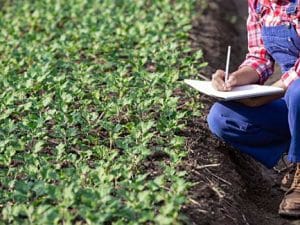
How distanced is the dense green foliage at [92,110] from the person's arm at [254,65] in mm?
353

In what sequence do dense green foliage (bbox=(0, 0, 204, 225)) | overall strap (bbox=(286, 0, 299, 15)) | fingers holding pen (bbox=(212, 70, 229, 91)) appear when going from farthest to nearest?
1. overall strap (bbox=(286, 0, 299, 15))
2. fingers holding pen (bbox=(212, 70, 229, 91))
3. dense green foliage (bbox=(0, 0, 204, 225))

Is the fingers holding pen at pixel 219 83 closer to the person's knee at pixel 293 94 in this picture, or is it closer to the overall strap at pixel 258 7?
the person's knee at pixel 293 94

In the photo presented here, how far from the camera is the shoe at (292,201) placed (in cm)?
402

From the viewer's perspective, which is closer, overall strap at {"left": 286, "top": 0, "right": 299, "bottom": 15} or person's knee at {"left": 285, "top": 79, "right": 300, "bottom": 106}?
person's knee at {"left": 285, "top": 79, "right": 300, "bottom": 106}

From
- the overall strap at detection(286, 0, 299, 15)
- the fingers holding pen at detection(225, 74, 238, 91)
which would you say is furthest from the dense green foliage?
the overall strap at detection(286, 0, 299, 15)

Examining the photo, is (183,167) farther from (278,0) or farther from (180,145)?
(278,0)

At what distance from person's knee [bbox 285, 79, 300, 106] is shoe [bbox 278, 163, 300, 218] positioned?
334 millimetres

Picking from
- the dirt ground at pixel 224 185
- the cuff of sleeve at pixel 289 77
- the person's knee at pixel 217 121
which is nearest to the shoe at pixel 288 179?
the dirt ground at pixel 224 185

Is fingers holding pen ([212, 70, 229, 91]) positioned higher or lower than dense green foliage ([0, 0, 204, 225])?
higher

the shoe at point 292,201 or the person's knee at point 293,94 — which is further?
the shoe at point 292,201

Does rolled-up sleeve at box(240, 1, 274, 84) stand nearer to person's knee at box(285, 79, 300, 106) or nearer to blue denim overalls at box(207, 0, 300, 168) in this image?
blue denim overalls at box(207, 0, 300, 168)

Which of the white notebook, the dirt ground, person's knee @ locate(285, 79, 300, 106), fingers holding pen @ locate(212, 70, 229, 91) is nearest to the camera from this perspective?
the dirt ground

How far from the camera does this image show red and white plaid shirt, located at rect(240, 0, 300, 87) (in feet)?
14.0

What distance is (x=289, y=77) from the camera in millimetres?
4105
